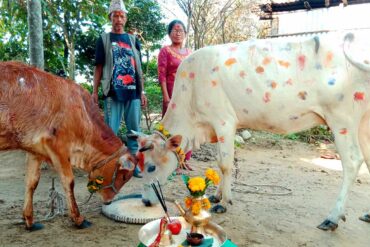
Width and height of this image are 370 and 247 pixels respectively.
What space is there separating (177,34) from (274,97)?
1.95 metres

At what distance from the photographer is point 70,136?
3.49 meters

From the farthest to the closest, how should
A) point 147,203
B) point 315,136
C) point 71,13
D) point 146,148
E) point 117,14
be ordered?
point 315,136, point 71,13, point 117,14, point 147,203, point 146,148

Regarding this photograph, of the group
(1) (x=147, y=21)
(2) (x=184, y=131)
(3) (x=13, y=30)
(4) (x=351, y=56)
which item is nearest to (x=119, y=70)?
(2) (x=184, y=131)

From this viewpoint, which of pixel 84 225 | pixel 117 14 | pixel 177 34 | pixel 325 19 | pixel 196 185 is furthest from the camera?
pixel 325 19

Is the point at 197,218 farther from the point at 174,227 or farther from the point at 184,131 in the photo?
the point at 184,131

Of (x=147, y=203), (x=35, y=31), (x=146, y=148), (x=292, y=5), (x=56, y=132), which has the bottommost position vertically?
(x=147, y=203)

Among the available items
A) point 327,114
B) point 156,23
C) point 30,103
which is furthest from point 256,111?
point 156,23

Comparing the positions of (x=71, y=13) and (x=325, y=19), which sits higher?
(x=325, y=19)

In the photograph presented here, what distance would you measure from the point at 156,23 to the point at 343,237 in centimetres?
1248

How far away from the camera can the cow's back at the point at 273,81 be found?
11.7ft

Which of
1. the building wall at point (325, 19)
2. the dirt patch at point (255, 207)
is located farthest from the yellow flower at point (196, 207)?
the building wall at point (325, 19)

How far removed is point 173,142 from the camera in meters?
3.95

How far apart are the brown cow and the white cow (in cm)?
46

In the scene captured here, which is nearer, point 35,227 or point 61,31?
point 35,227
